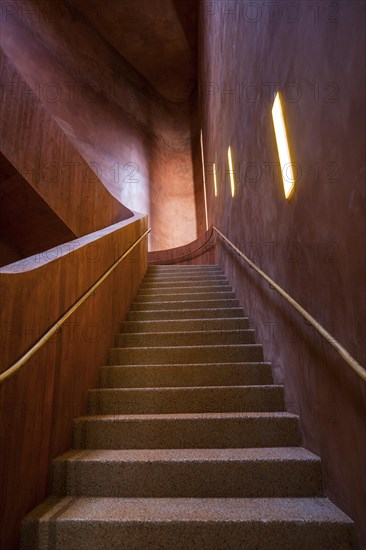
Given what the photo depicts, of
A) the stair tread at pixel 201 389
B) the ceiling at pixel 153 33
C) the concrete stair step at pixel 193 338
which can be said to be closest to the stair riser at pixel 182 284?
the concrete stair step at pixel 193 338

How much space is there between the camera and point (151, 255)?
28.8ft

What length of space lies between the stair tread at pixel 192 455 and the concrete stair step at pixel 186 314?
1707 mm

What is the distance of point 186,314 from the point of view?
3.74 m

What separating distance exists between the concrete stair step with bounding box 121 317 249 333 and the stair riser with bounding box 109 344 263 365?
0.43 m

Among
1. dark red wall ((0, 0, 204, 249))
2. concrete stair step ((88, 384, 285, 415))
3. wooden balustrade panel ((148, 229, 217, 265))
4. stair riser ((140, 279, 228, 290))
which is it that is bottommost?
concrete stair step ((88, 384, 285, 415))

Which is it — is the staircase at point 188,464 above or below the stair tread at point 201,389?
below

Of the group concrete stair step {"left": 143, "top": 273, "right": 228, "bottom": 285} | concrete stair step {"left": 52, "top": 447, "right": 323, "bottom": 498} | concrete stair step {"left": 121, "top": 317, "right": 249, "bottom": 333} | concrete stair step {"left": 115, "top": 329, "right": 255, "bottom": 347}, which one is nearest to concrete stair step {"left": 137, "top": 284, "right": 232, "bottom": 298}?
concrete stair step {"left": 143, "top": 273, "right": 228, "bottom": 285}

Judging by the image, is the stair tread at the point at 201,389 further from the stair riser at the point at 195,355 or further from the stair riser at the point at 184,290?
the stair riser at the point at 184,290

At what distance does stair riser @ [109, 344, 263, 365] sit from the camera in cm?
300

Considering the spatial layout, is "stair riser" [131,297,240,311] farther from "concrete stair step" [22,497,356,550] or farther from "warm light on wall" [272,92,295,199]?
"concrete stair step" [22,497,356,550]

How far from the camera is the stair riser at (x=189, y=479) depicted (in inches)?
74.0

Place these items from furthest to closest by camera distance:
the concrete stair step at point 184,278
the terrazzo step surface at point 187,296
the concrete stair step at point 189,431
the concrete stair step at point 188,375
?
the concrete stair step at point 184,278 < the terrazzo step surface at point 187,296 < the concrete stair step at point 188,375 < the concrete stair step at point 189,431

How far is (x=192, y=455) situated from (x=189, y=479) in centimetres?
13

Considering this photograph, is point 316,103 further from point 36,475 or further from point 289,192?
point 36,475
